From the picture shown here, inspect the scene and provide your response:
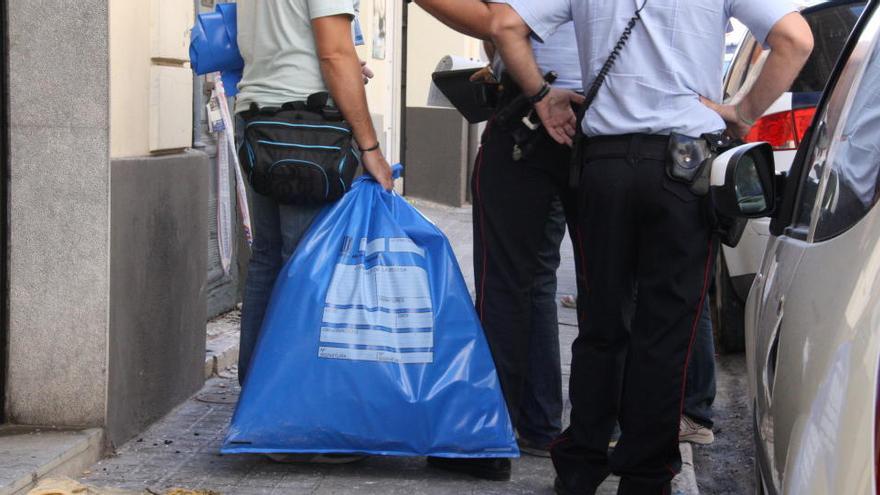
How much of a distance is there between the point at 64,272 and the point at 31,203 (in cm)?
22

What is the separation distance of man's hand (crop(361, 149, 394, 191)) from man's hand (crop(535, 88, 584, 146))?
1.82ft

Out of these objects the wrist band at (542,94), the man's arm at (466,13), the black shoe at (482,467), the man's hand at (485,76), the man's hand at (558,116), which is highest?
the man's arm at (466,13)

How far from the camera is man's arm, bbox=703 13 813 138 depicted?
335 centimetres

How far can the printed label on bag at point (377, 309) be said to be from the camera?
12.5 ft

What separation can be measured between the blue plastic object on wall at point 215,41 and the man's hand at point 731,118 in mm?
1543

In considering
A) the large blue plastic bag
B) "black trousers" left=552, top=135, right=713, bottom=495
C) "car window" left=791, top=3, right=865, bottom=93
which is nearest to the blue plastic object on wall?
the large blue plastic bag

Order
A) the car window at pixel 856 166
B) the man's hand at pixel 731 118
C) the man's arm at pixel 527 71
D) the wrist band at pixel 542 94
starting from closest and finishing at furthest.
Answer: the car window at pixel 856 166 < the man's hand at pixel 731 118 < the man's arm at pixel 527 71 < the wrist band at pixel 542 94

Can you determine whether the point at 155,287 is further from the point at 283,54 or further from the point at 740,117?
the point at 740,117

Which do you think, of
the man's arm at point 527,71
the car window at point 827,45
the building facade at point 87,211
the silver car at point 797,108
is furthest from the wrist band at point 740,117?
the car window at point 827,45

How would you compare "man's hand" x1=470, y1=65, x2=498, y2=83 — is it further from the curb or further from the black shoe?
the curb

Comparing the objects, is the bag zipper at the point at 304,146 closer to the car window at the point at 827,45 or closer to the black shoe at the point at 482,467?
the black shoe at the point at 482,467

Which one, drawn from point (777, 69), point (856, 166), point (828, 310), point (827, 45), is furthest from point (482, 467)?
point (827, 45)

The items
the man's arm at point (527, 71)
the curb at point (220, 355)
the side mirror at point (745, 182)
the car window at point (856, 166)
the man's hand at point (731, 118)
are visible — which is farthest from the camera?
the curb at point (220, 355)

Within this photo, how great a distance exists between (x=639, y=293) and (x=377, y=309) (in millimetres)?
791
